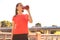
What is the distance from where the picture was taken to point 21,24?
4.72 metres

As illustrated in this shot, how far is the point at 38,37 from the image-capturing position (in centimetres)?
670

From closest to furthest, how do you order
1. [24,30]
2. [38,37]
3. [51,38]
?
[24,30] → [38,37] → [51,38]

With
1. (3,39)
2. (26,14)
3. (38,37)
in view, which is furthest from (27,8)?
(3,39)

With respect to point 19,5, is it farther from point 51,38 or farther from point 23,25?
point 51,38

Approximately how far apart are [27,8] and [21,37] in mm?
608

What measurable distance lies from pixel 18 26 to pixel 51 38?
3.48 meters

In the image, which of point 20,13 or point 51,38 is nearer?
point 20,13

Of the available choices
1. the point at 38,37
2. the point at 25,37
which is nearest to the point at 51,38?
the point at 38,37

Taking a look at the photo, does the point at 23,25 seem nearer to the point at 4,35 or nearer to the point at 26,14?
the point at 26,14

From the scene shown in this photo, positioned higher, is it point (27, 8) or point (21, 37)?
point (27, 8)

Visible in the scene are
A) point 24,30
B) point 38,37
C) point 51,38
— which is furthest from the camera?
point 51,38

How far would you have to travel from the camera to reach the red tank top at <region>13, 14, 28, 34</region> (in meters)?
4.69

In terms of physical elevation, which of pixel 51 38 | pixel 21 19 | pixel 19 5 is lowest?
pixel 51 38

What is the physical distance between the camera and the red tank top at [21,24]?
469cm
